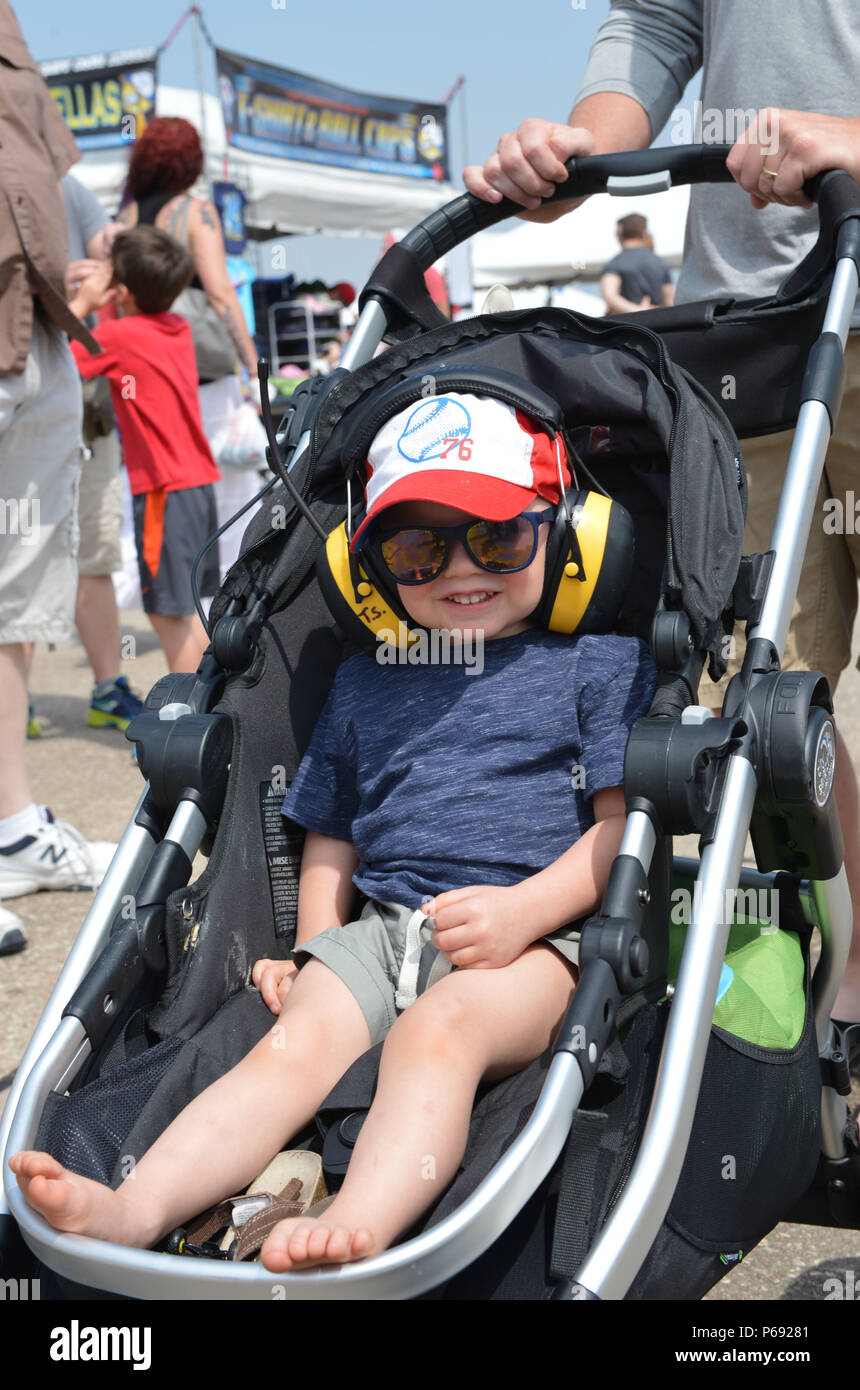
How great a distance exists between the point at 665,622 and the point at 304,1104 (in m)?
0.78

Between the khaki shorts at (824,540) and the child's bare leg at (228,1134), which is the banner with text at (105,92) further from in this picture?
the child's bare leg at (228,1134)

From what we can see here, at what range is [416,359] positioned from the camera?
7.33 feet

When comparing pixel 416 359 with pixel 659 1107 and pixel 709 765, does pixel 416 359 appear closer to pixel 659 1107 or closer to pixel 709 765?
pixel 709 765

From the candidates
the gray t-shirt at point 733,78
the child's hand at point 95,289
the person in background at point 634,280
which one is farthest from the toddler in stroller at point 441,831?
the person in background at point 634,280

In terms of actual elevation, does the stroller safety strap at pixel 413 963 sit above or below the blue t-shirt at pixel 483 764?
below

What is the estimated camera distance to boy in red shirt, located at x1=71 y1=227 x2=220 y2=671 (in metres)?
4.69

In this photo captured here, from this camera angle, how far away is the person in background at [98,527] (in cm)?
506

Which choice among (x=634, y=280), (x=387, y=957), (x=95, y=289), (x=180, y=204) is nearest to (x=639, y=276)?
(x=634, y=280)

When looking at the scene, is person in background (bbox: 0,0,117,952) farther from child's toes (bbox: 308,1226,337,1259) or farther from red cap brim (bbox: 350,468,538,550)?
child's toes (bbox: 308,1226,337,1259)

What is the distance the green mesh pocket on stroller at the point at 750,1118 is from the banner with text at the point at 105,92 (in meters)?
10.1

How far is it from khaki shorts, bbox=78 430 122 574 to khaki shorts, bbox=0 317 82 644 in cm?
165

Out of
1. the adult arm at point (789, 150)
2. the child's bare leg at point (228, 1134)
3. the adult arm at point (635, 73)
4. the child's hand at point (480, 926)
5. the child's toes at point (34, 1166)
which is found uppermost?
the adult arm at point (635, 73)
